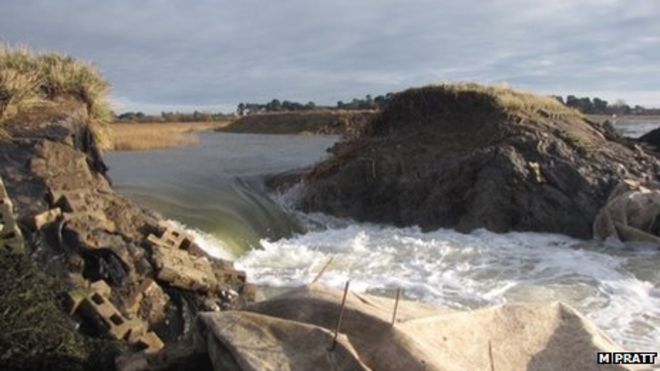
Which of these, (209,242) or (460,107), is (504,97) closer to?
(460,107)

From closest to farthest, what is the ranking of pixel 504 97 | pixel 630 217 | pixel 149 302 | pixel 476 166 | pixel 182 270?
pixel 149 302 < pixel 182 270 < pixel 630 217 < pixel 476 166 < pixel 504 97

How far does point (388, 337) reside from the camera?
365 cm

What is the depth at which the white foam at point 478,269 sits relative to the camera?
29.1 ft

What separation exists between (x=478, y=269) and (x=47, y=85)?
21.7ft

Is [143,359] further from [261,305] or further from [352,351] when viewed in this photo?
[352,351]

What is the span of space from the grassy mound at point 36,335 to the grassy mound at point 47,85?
11.8ft

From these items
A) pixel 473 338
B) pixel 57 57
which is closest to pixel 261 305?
pixel 473 338

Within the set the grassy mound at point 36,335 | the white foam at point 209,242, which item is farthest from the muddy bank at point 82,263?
the white foam at point 209,242

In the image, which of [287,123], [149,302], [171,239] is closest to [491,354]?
[149,302]

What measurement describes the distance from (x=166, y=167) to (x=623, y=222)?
34.3 ft

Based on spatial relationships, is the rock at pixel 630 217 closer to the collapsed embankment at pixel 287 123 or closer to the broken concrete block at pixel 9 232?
the broken concrete block at pixel 9 232

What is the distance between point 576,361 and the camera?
12.4 ft

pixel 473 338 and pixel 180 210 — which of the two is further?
pixel 180 210

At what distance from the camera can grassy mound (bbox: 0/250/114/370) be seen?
4.32m
